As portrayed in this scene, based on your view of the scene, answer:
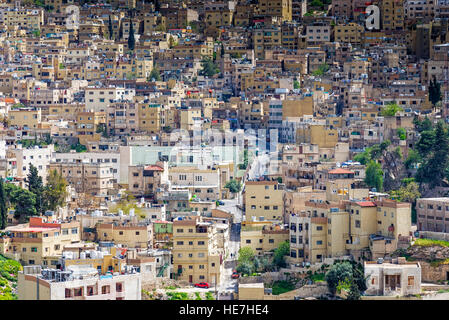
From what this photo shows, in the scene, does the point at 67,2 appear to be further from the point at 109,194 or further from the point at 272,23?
the point at 109,194

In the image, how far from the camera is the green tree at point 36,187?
29156 millimetres

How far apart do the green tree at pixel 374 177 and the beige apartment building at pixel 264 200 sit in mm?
3331

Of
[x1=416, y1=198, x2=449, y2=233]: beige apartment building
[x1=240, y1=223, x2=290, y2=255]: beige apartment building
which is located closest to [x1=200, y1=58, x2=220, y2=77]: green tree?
[x1=416, y1=198, x2=449, y2=233]: beige apartment building

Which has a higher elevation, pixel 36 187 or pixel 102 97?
pixel 102 97

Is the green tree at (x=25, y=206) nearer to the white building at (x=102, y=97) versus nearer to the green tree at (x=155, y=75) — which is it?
the white building at (x=102, y=97)

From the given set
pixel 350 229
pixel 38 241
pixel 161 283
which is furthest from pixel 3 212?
pixel 350 229

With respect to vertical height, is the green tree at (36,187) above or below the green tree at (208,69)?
below

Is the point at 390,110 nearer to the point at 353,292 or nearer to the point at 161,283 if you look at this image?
the point at 161,283

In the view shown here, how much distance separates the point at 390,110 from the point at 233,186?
7190mm

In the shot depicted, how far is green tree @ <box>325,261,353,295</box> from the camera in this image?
23.6 m

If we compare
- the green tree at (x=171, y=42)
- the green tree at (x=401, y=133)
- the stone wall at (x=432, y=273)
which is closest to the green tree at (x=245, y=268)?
the stone wall at (x=432, y=273)

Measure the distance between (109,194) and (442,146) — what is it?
849cm

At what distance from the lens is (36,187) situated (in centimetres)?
2962

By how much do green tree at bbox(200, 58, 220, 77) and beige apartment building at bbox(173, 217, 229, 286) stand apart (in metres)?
20.5
